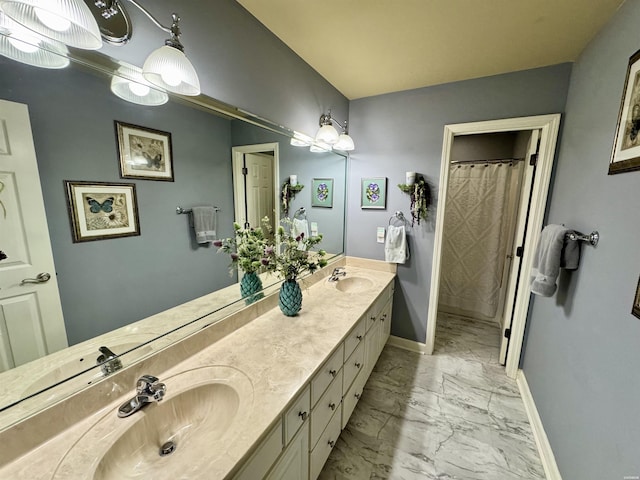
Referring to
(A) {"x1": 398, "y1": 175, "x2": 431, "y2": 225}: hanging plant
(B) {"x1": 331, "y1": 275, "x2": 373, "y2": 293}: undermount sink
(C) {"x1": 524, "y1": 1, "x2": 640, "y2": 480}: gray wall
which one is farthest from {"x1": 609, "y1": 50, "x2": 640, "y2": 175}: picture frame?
(B) {"x1": 331, "y1": 275, "x2": 373, "y2": 293}: undermount sink

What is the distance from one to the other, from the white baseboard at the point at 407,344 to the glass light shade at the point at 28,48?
9.34ft

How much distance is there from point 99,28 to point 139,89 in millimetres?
175

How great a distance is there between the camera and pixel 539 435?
5.15 ft

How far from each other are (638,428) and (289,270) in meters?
1.43

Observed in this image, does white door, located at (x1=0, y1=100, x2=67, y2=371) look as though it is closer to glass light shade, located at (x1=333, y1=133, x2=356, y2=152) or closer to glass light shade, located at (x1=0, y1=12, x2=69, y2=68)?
glass light shade, located at (x1=0, y1=12, x2=69, y2=68)

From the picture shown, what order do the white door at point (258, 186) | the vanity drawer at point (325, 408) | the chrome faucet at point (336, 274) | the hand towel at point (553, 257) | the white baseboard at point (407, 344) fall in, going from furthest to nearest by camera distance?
the white baseboard at point (407, 344)
the chrome faucet at point (336, 274)
the white door at point (258, 186)
the hand towel at point (553, 257)
the vanity drawer at point (325, 408)

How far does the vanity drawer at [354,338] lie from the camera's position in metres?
1.42

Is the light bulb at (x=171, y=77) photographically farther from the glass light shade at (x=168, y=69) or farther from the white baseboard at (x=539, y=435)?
the white baseboard at (x=539, y=435)

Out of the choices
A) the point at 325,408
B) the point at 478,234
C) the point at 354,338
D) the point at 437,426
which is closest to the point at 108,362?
the point at 325,408

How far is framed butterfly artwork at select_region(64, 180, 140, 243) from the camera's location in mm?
791

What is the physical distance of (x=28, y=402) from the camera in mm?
708

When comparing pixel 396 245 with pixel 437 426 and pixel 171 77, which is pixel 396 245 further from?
pixel 171 77

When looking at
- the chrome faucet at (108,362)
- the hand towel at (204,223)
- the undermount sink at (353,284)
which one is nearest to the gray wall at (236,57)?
the hand towel at (204,223)

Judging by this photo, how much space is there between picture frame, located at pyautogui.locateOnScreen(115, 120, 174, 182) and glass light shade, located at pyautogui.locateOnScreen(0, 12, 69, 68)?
0.20 metres
